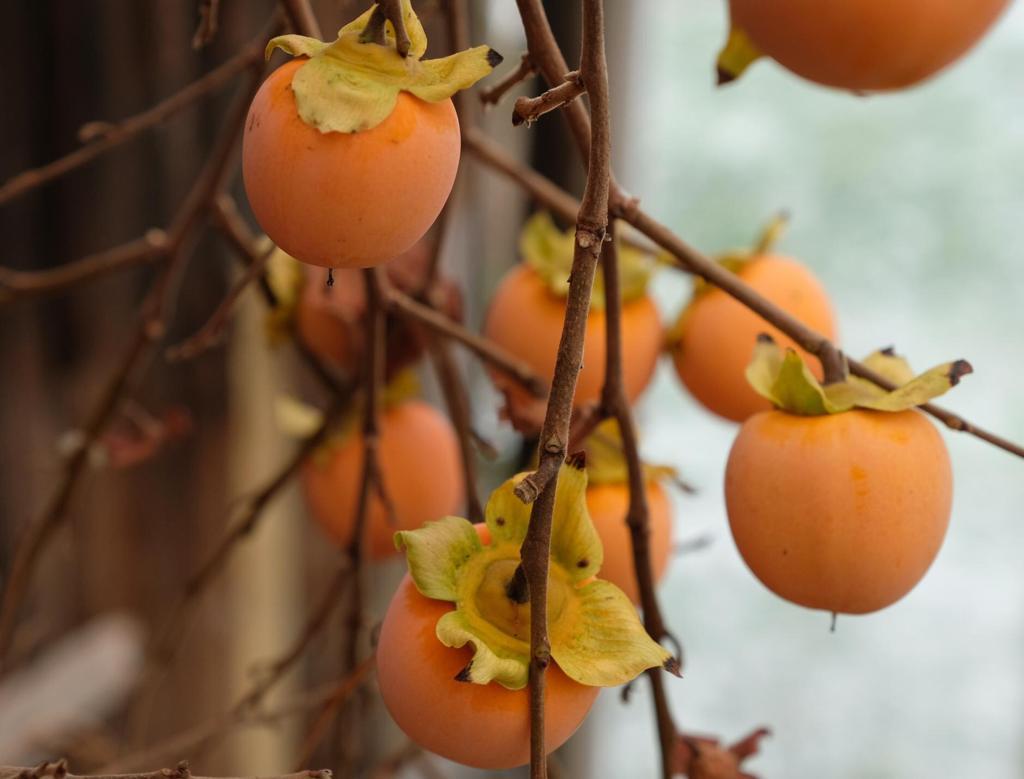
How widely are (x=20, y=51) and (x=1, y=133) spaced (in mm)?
65

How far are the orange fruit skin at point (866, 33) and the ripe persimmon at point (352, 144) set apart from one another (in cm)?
10

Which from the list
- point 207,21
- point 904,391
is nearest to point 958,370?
point 904,391

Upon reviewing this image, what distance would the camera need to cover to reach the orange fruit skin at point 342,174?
9.6 inches

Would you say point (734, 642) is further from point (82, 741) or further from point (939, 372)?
point (939, 372)

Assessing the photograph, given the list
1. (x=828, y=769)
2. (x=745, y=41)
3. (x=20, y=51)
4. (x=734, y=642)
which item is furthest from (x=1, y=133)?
(x=828, y=769)

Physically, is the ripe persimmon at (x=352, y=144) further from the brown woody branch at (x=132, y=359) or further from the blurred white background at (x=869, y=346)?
the blurred white background at (x=869, y=346)

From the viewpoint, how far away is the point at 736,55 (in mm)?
336

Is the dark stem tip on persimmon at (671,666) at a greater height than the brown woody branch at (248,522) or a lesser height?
greater

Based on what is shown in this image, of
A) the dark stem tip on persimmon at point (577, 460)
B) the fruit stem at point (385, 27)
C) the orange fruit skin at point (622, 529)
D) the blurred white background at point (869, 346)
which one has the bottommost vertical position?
the blurred white background at point (869, 346)

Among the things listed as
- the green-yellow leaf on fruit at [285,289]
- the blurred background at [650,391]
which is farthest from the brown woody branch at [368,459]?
the blurred background at [650,391]

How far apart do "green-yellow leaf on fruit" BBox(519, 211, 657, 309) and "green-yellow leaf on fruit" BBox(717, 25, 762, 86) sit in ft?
0.35

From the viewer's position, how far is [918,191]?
1.30 m

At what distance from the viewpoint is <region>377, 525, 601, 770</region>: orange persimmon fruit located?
10.1 inches

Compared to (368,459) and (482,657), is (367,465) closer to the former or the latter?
(368,459)
